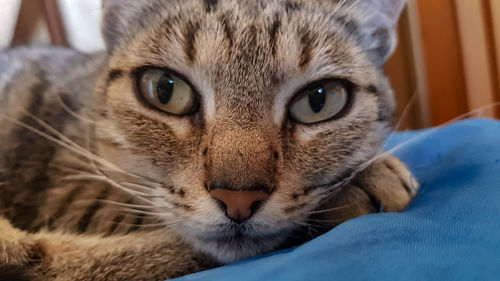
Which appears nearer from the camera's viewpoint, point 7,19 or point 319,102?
point 319,102

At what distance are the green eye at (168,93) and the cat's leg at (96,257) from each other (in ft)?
0.78

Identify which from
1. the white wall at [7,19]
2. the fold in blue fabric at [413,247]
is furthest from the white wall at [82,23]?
the fold in blue fabric at [413,247]

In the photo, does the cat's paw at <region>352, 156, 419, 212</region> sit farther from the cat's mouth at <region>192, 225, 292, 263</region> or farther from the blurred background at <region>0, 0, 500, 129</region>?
the blurred background at <region>0, 0, 500, 129</region>

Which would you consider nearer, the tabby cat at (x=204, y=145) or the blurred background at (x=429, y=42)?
the tabby cat at (x=204, y=145)

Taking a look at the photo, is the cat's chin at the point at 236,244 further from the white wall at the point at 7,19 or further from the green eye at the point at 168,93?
the white wall at the point at 7,19

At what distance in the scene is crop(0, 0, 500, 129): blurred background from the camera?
1449 mm

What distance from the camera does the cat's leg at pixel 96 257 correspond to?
74cm

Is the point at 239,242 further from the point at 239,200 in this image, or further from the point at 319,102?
the point at 319,102

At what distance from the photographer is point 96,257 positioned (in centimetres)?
77

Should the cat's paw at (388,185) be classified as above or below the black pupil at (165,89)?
below

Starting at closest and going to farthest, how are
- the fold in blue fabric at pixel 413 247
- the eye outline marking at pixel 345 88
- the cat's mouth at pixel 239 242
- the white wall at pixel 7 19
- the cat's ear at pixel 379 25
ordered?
the fold in blue fabric at pixel 413 247
the cat's mouth at pixel 239 242
the eye outline marking at pixel 345 88
the cat's ear at pixel 379 25
the white wall at pixel 7 19

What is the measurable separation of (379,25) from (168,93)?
522mm

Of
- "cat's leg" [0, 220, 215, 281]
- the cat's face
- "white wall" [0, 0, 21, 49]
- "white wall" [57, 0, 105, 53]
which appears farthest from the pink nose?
"white wall" [0, 0, 21, 49]

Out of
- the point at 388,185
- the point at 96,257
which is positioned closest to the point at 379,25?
the point at 388,185
